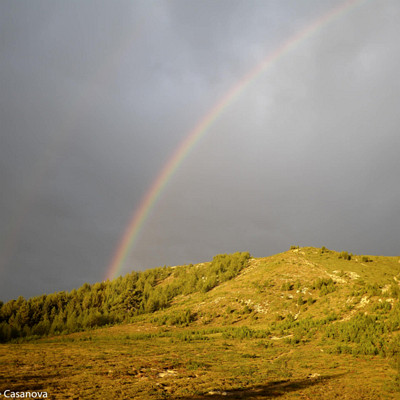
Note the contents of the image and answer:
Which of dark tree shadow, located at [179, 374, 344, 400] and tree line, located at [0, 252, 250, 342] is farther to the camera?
tree line, located at [0, 252, 250, 342]

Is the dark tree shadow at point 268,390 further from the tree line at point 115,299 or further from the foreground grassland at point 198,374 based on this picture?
the tree line at point 115,299

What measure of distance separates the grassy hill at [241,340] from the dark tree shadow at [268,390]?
0.06m

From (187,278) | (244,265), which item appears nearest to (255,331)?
(244,265)

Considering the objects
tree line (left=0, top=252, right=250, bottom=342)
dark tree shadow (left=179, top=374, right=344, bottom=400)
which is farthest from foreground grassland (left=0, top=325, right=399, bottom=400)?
tree line (left=0, top=252, right=250, bottom=342)

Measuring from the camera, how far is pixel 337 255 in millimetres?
44688

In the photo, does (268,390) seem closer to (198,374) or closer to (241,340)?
(198,374)

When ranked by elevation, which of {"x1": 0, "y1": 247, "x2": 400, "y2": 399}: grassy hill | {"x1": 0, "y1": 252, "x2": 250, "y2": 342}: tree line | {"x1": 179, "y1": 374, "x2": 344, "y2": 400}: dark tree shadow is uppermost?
{"x1": 0, "y1": 252, "x2": 250, "y2": 342}: tree line

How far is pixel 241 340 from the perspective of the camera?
21.6 m

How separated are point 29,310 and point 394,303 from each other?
5376cm

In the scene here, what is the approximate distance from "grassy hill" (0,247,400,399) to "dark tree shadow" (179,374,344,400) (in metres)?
0.06

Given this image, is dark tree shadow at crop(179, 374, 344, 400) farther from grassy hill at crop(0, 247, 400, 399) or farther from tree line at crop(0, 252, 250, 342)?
tree line at crop(0, 252, 250, 342)

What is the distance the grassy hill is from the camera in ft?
30.7

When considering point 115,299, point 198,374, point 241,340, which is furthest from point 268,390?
point 115,299

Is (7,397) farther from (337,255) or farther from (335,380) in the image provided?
(337,255)
